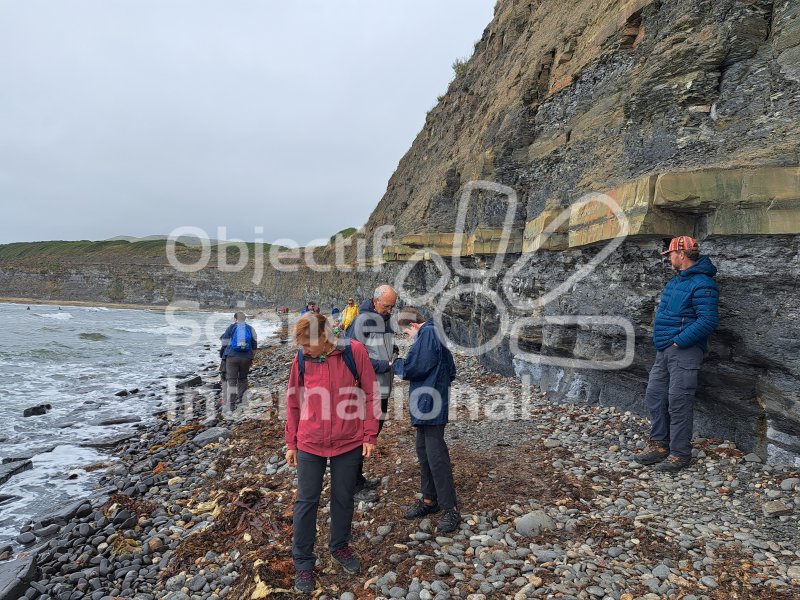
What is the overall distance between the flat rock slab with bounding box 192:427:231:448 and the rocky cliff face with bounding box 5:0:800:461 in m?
6.43

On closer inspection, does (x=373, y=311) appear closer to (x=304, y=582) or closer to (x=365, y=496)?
(x=365, y=496)

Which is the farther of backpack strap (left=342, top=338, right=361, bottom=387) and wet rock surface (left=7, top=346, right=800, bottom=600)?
backpack strap (left=342, top=338, right=361, bottom=387)

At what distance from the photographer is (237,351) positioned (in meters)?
10.5

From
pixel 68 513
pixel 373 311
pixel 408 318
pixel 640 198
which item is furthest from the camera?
pixel 68 513

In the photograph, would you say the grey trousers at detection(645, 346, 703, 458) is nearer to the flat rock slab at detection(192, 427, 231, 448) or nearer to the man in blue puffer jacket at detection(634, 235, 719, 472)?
the man in blue puffer jacket at detection(634, 235, 719, 472)

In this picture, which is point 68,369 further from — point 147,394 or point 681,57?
point 681,57

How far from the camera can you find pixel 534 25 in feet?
45.1

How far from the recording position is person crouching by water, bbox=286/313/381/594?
3584 mm

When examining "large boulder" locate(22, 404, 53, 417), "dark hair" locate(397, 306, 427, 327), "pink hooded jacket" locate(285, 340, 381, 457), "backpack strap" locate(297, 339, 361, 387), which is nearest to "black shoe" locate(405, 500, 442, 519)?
"pink hooded jacket" locate(285, 340, 381, 457)

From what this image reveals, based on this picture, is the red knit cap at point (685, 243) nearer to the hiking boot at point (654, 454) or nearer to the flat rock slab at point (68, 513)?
the hiking boot at point (654, 454)

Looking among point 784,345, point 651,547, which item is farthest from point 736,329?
point 651,547

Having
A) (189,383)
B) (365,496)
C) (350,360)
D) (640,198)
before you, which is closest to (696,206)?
(640,198)

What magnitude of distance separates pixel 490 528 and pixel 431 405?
1249mm

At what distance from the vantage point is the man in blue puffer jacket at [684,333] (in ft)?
14.8
